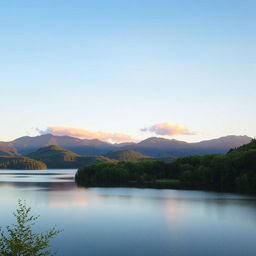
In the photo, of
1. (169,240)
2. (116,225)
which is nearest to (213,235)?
(169,240)

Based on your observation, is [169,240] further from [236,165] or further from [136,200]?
[236,165]

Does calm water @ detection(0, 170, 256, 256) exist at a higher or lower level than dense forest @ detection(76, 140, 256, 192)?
lower

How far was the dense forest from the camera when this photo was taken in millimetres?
103562

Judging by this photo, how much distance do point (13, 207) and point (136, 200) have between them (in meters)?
23.9

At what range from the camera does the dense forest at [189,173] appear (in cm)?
10356

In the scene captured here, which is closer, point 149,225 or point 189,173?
point 149,225

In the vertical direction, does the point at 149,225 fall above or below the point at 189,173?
below

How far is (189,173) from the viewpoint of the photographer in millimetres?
119062

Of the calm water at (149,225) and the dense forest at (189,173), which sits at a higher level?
the dense forest at (189,173)

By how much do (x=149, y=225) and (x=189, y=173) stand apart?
248ft

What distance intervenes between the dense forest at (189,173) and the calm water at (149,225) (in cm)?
3343

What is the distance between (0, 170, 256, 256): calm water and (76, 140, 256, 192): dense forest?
110 ft

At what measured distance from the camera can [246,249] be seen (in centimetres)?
3394

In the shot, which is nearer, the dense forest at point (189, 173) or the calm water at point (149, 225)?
the calm water at point (149, 225)
